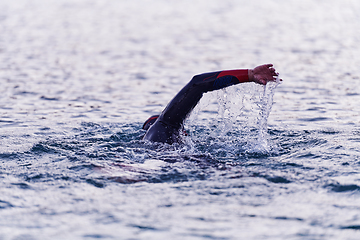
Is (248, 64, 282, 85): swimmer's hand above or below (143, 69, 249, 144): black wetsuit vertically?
above

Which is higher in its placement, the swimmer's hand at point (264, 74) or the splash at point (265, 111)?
the swimmer's hand at point (264, 74)

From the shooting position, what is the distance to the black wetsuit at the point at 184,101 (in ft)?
20.2

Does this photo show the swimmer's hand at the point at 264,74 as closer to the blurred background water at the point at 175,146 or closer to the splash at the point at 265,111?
the splash at the point at 265,111

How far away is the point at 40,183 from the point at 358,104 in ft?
25.1

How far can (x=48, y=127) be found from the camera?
28.6ft

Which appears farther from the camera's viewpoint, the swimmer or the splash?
the splash

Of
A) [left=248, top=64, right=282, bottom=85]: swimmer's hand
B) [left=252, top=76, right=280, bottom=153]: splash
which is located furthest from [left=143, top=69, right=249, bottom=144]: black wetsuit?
[left=252, top=76, right=280, bottom=153]: splash

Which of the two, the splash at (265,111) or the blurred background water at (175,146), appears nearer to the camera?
the blurred background water at (175,146)

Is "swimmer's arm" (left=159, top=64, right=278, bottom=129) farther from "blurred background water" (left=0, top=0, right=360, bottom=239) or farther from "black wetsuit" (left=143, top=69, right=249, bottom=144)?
"blurred background water" (left=0, top=0, right=360, bottom=239)

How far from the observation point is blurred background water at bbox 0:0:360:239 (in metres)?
4.64

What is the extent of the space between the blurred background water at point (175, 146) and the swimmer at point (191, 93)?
23 cm

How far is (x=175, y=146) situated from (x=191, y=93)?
2.70 feet

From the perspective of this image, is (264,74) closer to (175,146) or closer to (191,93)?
(191,93)

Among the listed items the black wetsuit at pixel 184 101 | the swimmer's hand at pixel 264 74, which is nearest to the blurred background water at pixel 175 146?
the black wetsuit at pixel 184 101
